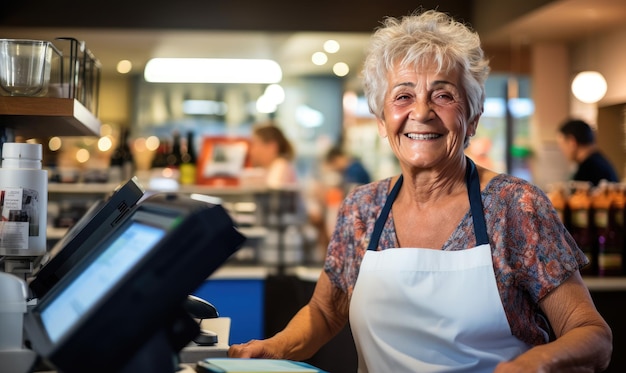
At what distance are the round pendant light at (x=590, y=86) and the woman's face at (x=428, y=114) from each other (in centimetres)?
610

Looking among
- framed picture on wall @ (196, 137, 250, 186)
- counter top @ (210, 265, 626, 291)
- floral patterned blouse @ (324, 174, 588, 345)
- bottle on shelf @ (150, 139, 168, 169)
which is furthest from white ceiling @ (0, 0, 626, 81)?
floral patterned blouse @ (324, 174, 588, 345)

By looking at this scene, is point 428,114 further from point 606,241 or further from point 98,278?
point 606,241

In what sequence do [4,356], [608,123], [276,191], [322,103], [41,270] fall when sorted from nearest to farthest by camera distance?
[4,356], [41,270], [276,191], [608,123], [322,103]

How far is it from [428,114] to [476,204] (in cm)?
25

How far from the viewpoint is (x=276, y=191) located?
543 cm

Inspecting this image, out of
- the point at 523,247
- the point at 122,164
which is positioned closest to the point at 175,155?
the point at 122,164

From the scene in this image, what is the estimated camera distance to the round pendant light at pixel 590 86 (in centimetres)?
770

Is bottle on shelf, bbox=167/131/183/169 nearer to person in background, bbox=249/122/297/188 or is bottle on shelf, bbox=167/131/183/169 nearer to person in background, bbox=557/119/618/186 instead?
person in background, bbox=249/122/297/188

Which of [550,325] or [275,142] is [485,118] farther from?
[550,325]

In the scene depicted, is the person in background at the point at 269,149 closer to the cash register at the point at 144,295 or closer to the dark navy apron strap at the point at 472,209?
the dark navy apron strap at the point at 472,209

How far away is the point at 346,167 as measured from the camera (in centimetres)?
888

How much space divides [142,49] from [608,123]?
4868 mm

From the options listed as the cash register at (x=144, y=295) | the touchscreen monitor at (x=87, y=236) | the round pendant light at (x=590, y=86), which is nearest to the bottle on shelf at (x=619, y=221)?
the touchscreen monitor at (x=87, y=236)

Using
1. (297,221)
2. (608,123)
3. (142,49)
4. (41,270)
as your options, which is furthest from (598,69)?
(41,270)
